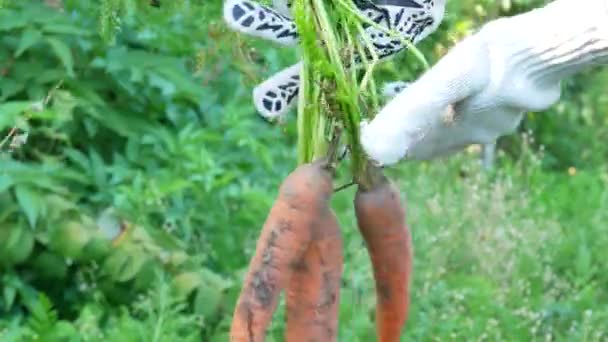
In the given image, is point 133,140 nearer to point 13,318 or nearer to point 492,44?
point 13,318

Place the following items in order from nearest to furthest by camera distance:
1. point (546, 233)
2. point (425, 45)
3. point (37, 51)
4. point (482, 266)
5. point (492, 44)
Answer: point (492, 44) → point (425, 45) → point (37, 51) → point (482, 266) → point (546, 233)

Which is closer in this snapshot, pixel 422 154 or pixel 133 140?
pixel 422 154

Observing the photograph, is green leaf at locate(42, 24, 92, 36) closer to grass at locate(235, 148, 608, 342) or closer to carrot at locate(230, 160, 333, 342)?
grass at locate(235, 148, 608, 342)

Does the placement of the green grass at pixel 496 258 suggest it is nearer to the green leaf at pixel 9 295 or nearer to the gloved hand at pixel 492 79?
the green leaf at pixel 9 295

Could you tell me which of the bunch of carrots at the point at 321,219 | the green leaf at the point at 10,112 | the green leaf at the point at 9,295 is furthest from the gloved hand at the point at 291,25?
the green leaf at the point at 9,295

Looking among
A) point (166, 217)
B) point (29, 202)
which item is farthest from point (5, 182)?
point (166, 217)

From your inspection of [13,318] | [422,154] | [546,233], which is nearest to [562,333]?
[546,233]

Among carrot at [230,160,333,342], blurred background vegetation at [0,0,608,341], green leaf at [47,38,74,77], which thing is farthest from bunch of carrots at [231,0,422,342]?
green leaf at [47,38,74,77]
